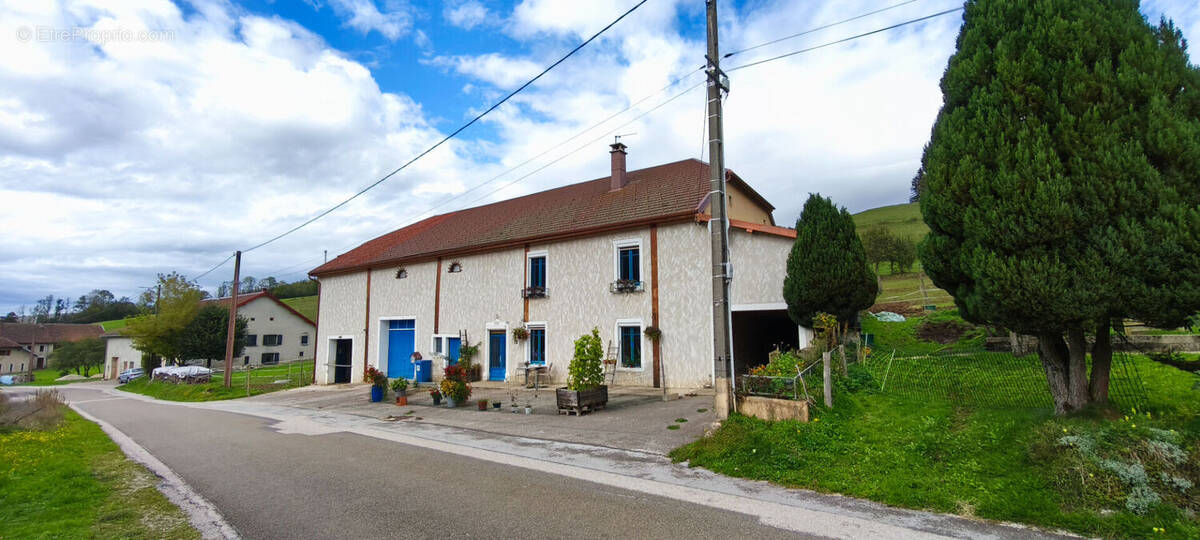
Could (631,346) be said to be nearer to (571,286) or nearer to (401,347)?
(571,286)

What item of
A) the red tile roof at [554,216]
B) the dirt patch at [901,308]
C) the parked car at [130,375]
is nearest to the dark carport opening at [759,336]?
the red tile roof at [554,216]

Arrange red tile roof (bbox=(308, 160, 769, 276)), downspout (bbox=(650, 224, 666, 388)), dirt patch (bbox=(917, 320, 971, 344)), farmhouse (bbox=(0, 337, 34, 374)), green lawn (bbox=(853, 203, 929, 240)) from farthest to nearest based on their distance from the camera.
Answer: green lawn (bbox=(853, 203, 929, 240)) < farmhouse (bbox=(0, 337, 34, 374)) < dirt patch (bbox=(917, 320, 971, 344)) < red tile roof (bbox=(308, 160, 769, 276)) < downspout (bbox=(650, 224, 666, 388))

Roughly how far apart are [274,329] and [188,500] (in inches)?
1965

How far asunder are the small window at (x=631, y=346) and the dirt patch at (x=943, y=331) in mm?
9578

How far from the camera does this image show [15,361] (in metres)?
65.0

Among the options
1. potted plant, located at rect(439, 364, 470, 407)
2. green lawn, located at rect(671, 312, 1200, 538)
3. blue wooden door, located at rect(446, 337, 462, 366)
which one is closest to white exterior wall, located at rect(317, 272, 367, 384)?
blue wooden door, located at rect(446, 337, 462, 366)

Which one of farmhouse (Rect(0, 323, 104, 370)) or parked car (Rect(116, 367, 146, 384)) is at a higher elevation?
farmhouse (Rect(0, 323, 104, 370))

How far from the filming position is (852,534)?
4.85 metres

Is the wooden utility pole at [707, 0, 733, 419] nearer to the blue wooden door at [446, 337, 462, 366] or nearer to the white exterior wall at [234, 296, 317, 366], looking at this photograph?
the blue wooden door at [446, 337, 462, 366]

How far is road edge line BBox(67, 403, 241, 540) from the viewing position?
5.47m

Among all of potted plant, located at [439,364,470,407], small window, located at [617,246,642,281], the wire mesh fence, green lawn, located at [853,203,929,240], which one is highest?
green lawn, located at [853,203,929,240]

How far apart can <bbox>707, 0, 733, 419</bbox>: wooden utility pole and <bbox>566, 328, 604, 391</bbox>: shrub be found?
4301 mm

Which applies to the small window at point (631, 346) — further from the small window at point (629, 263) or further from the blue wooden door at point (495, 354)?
the blue wooden door at point (495, 354)

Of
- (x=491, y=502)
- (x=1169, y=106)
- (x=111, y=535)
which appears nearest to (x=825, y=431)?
(x=491, y=502)
